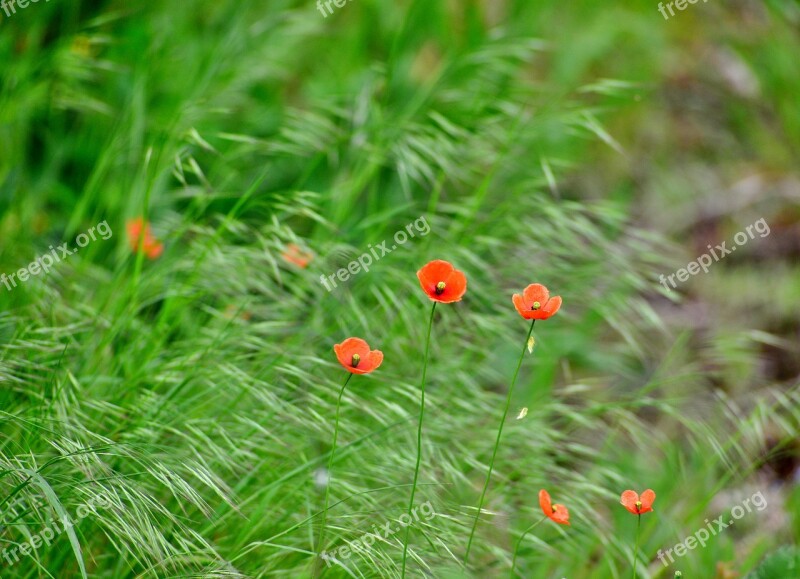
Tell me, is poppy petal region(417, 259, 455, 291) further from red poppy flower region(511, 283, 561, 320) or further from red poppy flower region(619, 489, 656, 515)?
red poppy flower region(619, 489, 656, 515)

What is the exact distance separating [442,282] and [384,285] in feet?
1.92

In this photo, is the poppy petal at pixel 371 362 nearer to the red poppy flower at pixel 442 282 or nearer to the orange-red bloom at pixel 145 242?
the red poppy flower at pixel 442 282

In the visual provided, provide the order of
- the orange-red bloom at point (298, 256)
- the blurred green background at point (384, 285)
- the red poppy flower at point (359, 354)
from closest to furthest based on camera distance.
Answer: the red poppy flower at point (359, 354) → the blurred green background at point (384, 285) → the orange-red bloom at point (298, 256)

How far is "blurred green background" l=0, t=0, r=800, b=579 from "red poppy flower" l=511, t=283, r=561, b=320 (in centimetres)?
30

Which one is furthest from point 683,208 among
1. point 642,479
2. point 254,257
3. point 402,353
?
point 254,257

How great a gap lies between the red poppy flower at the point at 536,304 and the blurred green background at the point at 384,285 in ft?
0.98

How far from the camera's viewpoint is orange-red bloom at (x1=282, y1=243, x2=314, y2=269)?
191cm

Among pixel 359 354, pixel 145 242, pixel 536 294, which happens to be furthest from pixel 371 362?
pixel 145 242

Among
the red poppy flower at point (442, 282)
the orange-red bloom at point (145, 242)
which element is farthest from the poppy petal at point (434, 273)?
the orange-red bloom at point (145, 242)

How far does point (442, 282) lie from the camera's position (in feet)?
4.57

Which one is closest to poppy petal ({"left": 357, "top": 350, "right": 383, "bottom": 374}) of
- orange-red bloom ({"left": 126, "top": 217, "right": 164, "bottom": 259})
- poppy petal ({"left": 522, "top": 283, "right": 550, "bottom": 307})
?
poppy petal ({"left": 522, "top": 283, "right": 550, "bottom": 307})

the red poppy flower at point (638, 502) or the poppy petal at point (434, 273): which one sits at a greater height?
the poppy petal at point (434, 273)

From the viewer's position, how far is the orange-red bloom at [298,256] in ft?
6.28

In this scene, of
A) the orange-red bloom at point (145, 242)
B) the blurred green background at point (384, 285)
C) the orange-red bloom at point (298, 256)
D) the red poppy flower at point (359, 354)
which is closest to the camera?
the red poppy flower at point (359, 354)
